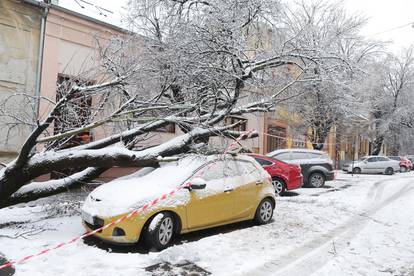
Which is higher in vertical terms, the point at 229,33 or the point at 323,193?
the point at 229,33

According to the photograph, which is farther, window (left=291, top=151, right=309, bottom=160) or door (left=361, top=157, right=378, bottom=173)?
door (left=361, top=157, right=378, bottom=173)

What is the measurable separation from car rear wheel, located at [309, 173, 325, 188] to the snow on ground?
5.13 meters

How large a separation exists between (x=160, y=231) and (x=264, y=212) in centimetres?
278

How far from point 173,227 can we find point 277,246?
181 centimetres

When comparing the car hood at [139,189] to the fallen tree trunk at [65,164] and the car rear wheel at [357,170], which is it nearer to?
the fallen tree trunk at [65,164]

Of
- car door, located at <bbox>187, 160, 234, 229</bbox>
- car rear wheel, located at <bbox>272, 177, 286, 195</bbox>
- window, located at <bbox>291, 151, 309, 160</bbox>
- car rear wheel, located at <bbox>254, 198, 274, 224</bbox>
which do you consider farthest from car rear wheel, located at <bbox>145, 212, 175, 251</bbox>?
window, located at <bbox>291, 151, 309, 160</bbox>

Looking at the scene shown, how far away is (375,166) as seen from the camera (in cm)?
2647

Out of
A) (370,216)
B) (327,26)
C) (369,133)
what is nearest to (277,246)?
(370,216)

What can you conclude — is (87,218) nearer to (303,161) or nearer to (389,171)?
(303,161)

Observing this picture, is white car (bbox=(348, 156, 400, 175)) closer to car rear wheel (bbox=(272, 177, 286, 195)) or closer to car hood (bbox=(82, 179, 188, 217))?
car rear wheel (bbox=(272, 177, 286, 195))

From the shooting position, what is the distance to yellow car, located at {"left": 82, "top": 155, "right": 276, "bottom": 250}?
575 centimetres

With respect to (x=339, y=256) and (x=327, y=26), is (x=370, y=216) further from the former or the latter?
(x=327, y=26)

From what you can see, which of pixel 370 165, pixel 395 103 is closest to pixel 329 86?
pixel 370 165

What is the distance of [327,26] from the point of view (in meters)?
16.3
